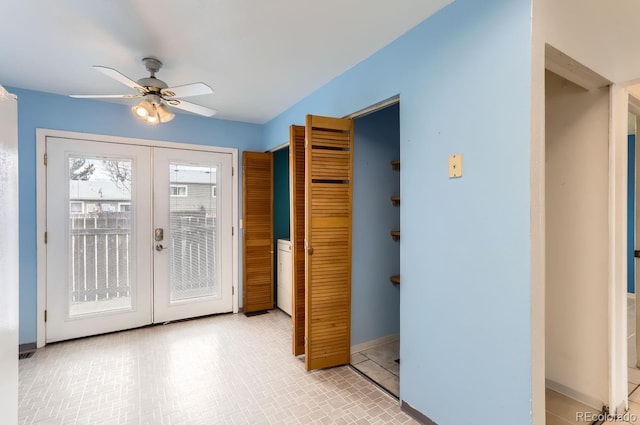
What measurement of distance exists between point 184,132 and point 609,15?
146 inches

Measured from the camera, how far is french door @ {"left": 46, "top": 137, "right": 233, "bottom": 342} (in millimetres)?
2967

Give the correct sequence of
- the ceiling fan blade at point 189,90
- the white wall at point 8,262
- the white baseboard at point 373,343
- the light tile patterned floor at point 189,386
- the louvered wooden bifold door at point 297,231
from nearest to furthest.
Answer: the white wall at point 8,262, the light tile patterned floor at point 189,386, the ceiling fan blade at point 189,90, the louvered wooden bifold door at point 297,231, the white baseboard at point 373,343

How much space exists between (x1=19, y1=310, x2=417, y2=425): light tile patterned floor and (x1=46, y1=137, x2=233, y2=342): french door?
0.38 m

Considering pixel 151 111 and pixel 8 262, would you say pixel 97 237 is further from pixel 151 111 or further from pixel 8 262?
pixel 8 262

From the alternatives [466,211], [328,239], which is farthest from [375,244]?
[466,211]

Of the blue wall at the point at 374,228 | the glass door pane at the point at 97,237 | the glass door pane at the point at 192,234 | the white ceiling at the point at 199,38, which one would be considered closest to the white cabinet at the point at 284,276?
the glass door pane at the point at 192,234

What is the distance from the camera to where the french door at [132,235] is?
2967mm

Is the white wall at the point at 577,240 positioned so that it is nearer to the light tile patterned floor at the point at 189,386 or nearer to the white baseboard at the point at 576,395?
the white baseboard at the point at 576,395

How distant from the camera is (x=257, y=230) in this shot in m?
3.83

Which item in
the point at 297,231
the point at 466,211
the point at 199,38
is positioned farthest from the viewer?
the point at 297,231

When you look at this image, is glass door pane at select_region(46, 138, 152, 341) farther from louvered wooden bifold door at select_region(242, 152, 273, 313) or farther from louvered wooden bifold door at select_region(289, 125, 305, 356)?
louvered wooden bifold door at select_region(289, 125, 305, 356)

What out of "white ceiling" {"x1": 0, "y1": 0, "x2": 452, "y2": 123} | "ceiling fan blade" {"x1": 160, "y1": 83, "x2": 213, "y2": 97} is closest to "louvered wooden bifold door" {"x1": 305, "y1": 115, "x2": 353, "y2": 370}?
"white ceiling" {"x1": 0, "y1": 0, "x2": 452, "y2": 123}

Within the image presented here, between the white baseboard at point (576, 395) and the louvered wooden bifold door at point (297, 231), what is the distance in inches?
73.9

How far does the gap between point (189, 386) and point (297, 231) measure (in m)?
1.41
